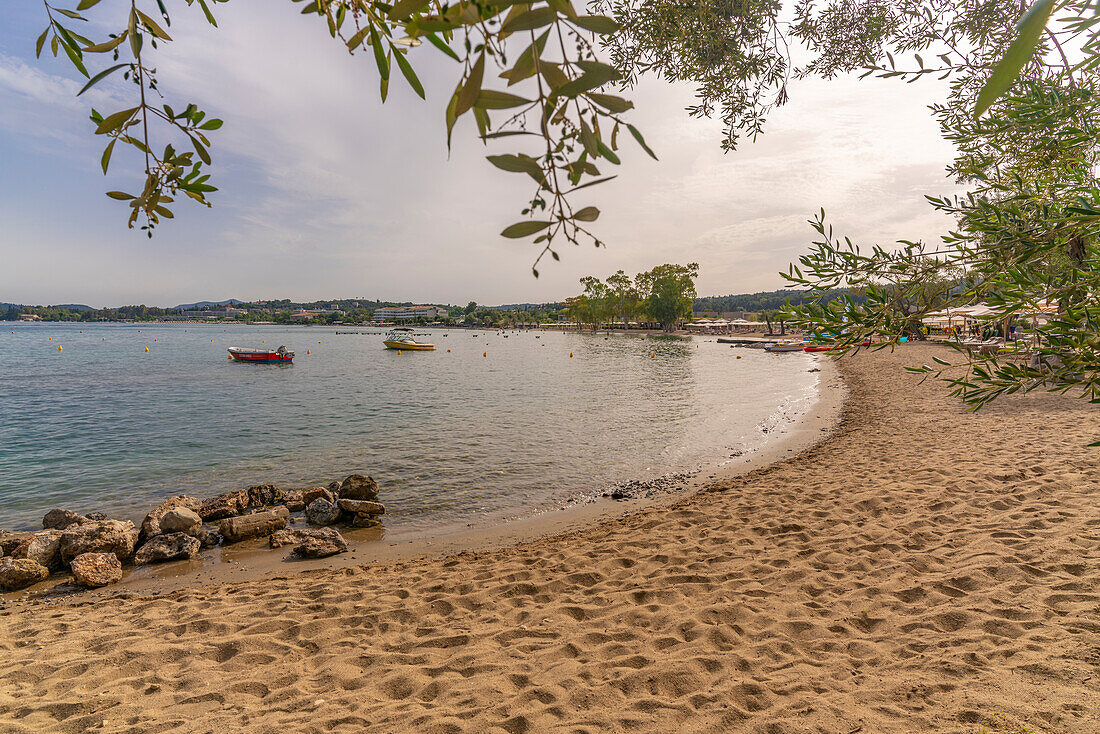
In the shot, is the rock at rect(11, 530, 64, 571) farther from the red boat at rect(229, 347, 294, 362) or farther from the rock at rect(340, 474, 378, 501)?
the red boat at rect(229, 347, 294, 362)

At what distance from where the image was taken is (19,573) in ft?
22.5

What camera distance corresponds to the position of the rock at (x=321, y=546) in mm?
7719

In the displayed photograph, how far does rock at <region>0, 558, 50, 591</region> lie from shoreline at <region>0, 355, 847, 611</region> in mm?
132

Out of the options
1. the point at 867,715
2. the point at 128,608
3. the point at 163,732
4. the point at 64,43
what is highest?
the point at 64,43

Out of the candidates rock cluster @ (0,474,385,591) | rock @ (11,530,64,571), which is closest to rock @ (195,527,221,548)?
rock cluster @ (0,474,385,591)

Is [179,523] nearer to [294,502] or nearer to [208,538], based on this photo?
[208,538]

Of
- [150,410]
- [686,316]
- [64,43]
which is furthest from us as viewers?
[686,316]

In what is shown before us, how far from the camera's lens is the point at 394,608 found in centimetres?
549

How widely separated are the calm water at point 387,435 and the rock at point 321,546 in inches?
55.0

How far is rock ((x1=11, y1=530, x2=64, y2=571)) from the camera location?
7.38 meters

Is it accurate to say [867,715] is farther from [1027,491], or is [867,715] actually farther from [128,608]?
[128,608]

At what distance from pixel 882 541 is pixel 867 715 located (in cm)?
350

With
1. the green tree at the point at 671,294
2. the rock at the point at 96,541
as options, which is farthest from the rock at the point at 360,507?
the green tree at the point at 671,294

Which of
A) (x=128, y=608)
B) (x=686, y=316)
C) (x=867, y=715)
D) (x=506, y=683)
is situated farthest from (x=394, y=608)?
(x=686, y=316)
